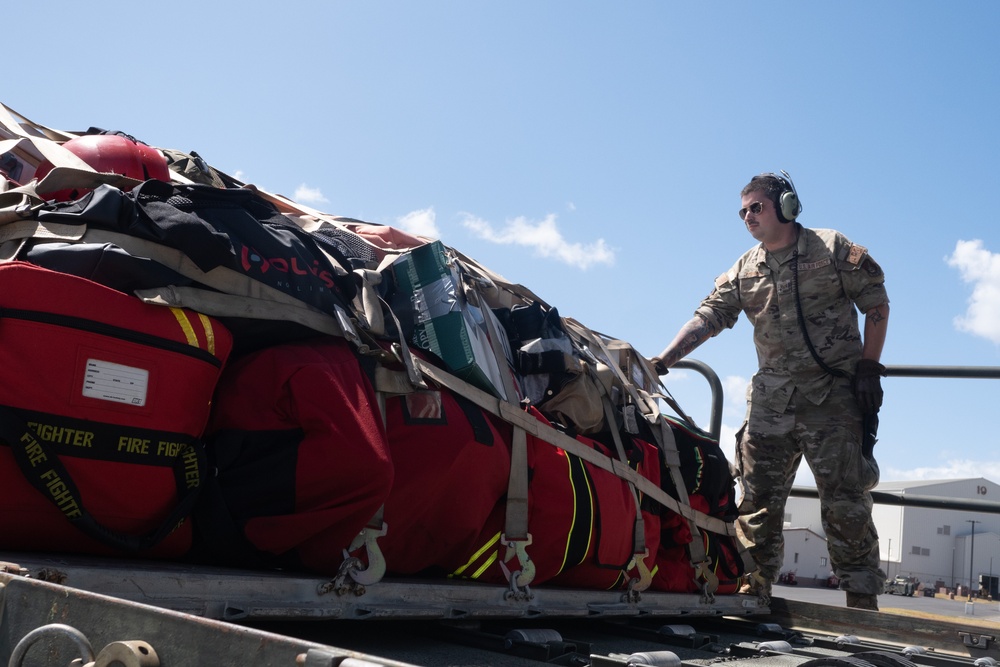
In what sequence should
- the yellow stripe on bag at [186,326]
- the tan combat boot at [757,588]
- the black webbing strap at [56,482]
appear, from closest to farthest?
the black webbing strap at [56,482] → the yellow stripe on bag at [186,326] → the tan combat boot at [757,588]

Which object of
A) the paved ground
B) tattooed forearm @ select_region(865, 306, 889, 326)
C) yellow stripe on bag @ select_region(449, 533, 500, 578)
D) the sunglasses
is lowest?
the paved ground

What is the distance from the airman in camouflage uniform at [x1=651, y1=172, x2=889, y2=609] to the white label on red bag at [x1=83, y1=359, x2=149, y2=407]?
3.47 metres

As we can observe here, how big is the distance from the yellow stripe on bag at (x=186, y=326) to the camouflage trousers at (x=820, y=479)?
3470mm

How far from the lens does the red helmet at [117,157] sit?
2.88 metres

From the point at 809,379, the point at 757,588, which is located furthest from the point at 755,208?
the point at 757,588

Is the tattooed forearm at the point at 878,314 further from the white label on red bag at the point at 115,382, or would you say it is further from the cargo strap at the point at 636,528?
the white label on red bag at the point at 115,382

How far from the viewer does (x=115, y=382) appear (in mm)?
1815

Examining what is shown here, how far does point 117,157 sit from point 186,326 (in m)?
1.20

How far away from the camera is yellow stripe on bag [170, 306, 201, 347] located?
6.41 ft

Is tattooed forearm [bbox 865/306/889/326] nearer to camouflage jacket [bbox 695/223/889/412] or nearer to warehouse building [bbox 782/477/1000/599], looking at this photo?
camouflage jacket [bbox 695/223/889/412]

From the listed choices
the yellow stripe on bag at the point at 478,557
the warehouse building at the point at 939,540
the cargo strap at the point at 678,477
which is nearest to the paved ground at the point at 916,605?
the cargo strap at the point at 678,477

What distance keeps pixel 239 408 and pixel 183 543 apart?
320 millimetres

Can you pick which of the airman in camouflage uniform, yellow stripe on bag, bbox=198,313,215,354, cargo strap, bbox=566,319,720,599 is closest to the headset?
the airman in camouflage uniform

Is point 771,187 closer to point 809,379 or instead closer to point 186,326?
point 809,379
